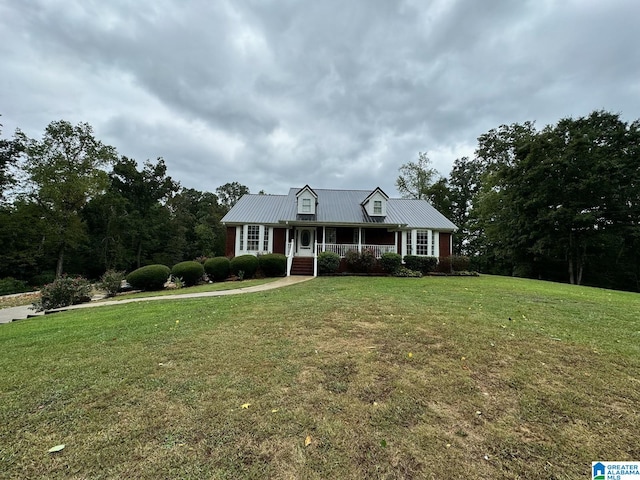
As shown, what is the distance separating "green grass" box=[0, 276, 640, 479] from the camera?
2.21 meters

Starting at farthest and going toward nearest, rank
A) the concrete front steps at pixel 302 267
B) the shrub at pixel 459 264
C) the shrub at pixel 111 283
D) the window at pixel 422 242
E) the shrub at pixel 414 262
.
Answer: the window at pixel 422 242, the shrub at pixel 459 264, the shrub at pixel 414 262, the concrete front steps at pixel 302 267, the shrub at pixel 111 283

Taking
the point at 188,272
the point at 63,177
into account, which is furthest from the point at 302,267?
the point at 63,177

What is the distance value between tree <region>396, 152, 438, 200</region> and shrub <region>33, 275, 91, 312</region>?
112ft

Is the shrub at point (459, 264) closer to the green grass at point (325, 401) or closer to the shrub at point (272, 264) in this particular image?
the shrub at point (272, 264)

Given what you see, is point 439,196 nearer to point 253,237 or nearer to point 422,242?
point 422,242

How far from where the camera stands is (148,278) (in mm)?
14297

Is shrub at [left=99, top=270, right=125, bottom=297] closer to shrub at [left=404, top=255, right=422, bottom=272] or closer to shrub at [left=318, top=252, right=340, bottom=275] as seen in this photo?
shrub at [left=318, top=252, right=340, bottom=275]

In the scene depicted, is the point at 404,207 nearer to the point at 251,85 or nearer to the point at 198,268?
the point at 251,85

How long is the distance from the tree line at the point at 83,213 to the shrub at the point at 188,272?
20301 millimetres

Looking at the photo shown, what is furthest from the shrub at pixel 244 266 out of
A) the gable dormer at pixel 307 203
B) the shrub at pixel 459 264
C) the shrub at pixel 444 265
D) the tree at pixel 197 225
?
the tree at pixel 197 225

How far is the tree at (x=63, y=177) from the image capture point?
26.7 m

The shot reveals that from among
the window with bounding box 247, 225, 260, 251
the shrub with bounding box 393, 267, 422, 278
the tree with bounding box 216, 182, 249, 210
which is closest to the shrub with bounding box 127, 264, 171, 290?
the window with bounding box 247, 225, 260, 251

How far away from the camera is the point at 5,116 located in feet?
83.6

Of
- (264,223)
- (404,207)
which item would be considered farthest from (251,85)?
(404,207)
